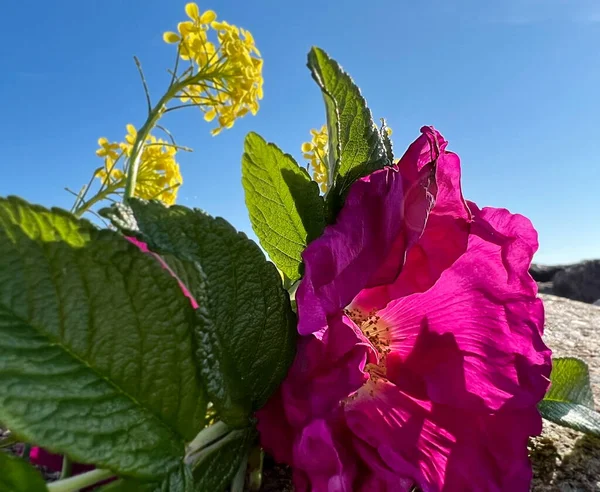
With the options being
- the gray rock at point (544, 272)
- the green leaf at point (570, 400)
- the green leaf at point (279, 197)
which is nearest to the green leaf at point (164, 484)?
the green leaf at point (279, 197)

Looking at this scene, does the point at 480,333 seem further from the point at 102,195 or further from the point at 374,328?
the point at 102,195

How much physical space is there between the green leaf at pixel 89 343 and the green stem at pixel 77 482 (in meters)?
0.02

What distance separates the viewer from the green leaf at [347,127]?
0.96ft

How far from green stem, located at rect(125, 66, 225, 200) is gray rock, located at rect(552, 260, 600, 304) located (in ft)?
8.15

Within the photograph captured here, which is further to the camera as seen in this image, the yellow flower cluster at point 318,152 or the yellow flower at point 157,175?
the yellow flower at point 157,175

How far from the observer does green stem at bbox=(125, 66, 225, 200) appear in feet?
2.02

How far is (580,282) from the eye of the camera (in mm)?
2814

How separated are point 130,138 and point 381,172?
711mm

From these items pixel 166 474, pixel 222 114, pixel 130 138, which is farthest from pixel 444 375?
pixel 130 138

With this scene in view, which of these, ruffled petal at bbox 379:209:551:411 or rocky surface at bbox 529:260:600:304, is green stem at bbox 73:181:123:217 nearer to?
ruffled petal at bbox 379:209:551:411

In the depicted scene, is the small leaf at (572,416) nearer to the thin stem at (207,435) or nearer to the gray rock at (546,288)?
the thin stem at (207,435)

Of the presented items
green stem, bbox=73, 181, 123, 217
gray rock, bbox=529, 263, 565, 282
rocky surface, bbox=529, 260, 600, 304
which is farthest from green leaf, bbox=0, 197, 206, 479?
gray rock, bbox=529, 263, 565, 282

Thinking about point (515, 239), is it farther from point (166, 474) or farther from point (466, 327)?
point (166, 474)

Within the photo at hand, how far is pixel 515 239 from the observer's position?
0.29 m
